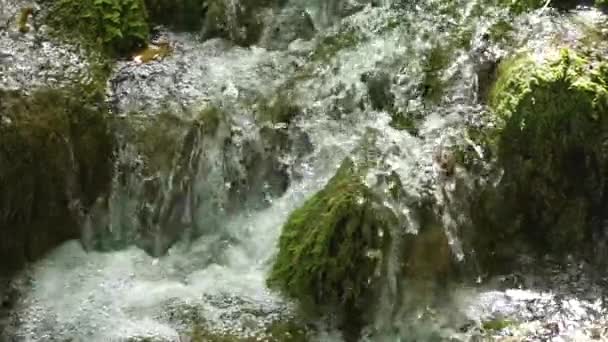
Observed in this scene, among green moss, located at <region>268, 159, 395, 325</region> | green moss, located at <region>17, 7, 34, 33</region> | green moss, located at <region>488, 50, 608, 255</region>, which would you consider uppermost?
green moss, located at <region>17, 7, 34, 33</region>

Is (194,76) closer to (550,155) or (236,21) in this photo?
(236,21)

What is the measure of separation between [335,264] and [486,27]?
78.7 inches

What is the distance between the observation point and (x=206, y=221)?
523 centimetres

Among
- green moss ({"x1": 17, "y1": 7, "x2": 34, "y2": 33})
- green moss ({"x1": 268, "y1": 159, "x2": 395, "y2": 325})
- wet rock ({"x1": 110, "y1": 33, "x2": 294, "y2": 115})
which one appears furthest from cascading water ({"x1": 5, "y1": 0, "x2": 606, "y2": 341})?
green moss ({"x1": 17, "y1": 7, "x2": 34, "y2": 33})

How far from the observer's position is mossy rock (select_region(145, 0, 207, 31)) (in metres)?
6.06

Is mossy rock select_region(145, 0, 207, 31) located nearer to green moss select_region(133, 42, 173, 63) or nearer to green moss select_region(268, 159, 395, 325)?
green moss select_region(133, 42, 173, 63)

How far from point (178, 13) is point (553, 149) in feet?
9.35

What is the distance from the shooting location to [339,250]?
4.49 meters

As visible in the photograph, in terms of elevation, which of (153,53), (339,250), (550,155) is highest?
(153,53)

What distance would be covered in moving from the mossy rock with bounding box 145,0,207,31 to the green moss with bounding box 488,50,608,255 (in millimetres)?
2330

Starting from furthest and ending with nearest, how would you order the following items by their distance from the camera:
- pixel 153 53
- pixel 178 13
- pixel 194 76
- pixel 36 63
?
pixel 178 13 → pixel 153 53 → pixel 194 76 → pixel 36 63

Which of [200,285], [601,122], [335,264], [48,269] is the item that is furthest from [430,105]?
[48,269]

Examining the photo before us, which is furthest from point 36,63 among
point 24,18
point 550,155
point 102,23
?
point 550,155

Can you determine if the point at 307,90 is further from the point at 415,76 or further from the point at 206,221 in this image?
the point at 206,221
